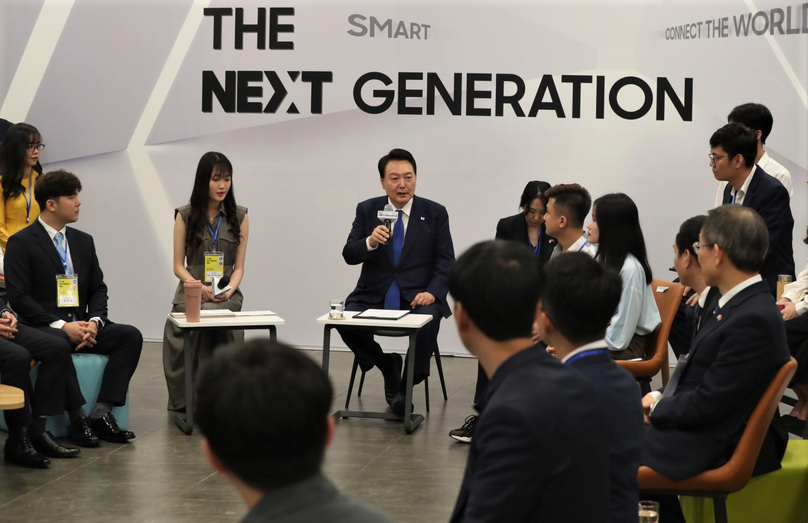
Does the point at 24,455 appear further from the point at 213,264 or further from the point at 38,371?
the point at 213,264

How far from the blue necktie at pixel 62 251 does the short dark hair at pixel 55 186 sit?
0.20 m

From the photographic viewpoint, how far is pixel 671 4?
23.5ft

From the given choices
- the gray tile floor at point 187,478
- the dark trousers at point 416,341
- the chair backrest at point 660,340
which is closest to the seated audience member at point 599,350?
the gray tile floor at point 187,478

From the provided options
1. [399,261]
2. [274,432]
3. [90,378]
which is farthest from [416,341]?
[274,432]

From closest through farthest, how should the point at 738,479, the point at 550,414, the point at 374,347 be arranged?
the point at 550,414 < the point at 738,479 < the point at 374,347

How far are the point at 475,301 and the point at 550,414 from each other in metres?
0.27

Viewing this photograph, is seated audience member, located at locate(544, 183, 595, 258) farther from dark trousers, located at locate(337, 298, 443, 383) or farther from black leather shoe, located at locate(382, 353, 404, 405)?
black leather shoe, located at locate(382, 353, 404, 405)

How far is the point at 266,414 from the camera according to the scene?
3.98ft

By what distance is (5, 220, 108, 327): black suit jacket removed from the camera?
4.92 metres

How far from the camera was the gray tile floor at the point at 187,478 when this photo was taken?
12.6 feet

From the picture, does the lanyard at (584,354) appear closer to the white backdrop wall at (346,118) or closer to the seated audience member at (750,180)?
the seated audience member at (750,180)

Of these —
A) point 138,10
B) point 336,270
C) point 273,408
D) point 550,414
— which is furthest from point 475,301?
point 138,10

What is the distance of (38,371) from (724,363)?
Result: 3339mm

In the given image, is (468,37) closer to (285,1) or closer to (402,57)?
(402,57)
